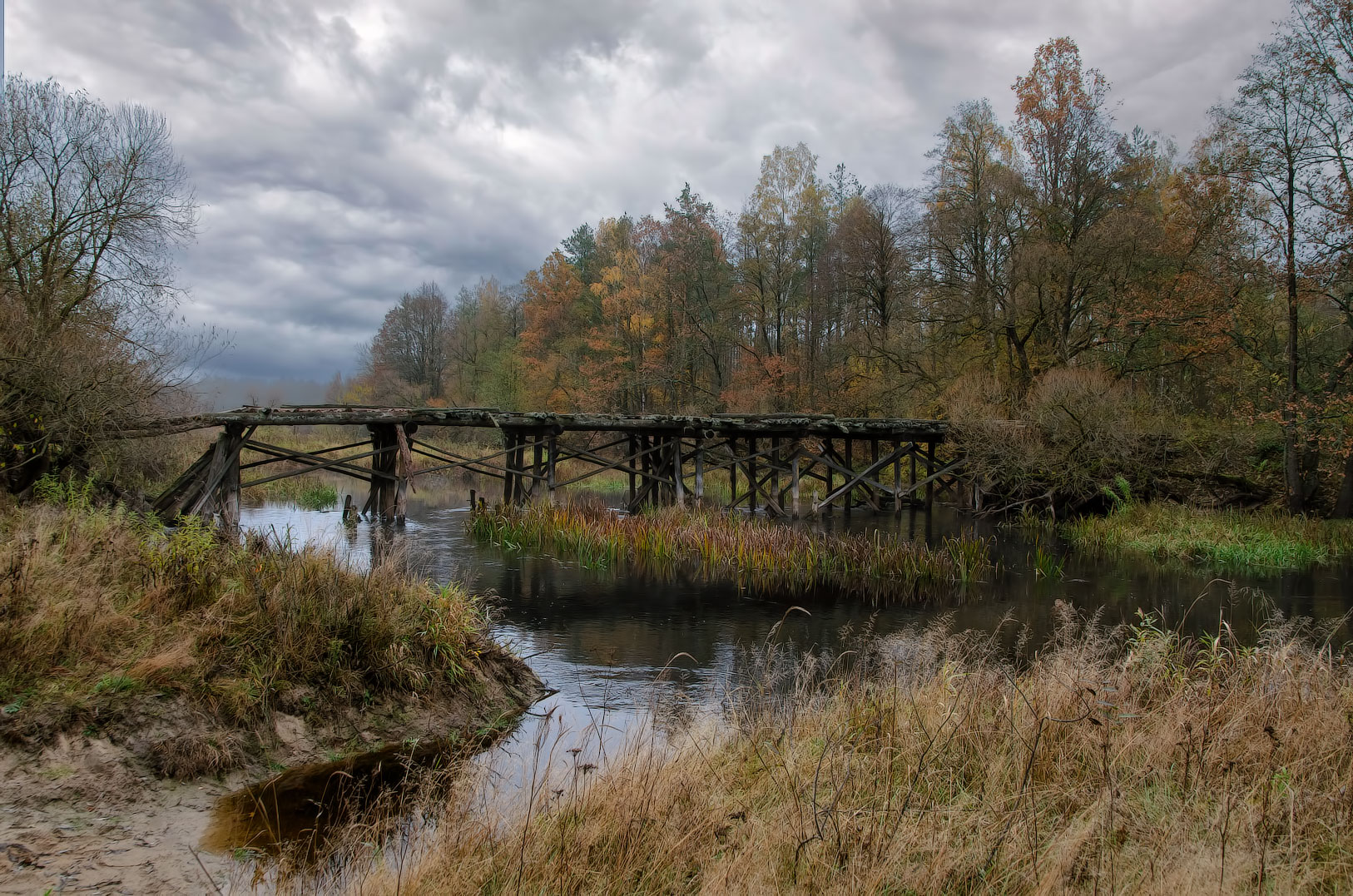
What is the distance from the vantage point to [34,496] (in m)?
9.59

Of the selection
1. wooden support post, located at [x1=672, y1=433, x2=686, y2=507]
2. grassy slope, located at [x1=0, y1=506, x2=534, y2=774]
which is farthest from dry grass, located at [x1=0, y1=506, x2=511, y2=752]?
wooden support post, located at [x1=672, y1=433, x2=686, y2=507]

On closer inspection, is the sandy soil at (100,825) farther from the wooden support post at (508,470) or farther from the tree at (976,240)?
the tree at (976,240)

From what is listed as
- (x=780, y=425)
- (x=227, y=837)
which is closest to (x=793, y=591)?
(x=227, y=837)

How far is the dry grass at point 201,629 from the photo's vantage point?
450cm

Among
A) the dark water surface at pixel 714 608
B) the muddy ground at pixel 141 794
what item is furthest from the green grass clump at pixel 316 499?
the muddy ground at pixel 141 794

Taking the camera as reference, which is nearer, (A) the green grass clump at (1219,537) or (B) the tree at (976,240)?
(A) the green grass clump at (1219,537)

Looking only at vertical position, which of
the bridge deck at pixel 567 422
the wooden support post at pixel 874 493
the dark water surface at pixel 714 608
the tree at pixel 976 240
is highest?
the tree at pixel 976 240

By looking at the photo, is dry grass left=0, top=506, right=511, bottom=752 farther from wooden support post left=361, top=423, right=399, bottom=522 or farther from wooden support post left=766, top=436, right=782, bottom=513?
wooden support post left=766, top=436, right=782, bottom=513

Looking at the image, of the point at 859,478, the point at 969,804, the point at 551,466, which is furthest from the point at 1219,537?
the point at 969,804

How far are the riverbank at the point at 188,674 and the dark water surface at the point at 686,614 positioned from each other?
2.72 feet

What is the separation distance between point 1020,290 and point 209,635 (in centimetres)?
2269

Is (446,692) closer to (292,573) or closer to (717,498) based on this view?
(292,573)

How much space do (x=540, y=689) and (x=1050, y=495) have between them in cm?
1606

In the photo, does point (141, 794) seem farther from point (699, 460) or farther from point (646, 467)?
point (646, 467)
